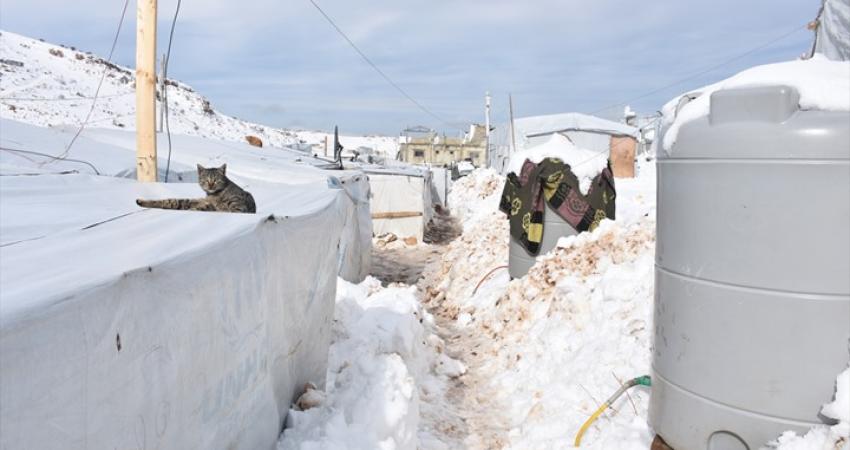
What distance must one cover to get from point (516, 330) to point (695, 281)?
3929 mm

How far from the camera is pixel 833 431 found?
2.60 m

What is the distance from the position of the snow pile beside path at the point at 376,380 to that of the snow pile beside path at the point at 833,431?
203cm

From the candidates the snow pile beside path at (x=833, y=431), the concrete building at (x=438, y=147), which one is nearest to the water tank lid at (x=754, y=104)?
the snow pile beside path at (x=833, y=431)

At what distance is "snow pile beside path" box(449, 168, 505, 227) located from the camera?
17897mm

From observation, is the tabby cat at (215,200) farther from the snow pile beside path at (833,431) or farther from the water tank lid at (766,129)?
the snow pile beside path at (833,431)

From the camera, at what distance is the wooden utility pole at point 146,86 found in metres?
4.47

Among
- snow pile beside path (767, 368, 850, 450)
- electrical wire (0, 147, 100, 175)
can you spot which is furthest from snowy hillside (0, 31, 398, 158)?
snow pile beside path (767, 368, 850, 450)

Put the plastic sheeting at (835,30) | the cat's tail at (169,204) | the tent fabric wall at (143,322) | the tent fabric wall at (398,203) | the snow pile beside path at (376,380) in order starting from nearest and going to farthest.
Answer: the tent fabric wall at (143,322)
the snow pile beside path at (376,380)
the cat's tail at (169,204)
the plastic sheeting at (835,30)
the tent fabric wall at (398,203)

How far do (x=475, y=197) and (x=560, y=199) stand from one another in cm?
1432

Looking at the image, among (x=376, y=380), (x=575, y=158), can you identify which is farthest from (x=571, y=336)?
(x=575, y=158)

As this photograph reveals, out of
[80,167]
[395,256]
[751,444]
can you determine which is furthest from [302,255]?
[395,256]

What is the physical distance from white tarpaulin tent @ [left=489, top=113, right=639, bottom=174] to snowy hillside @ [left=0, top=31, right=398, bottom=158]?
11913 mm

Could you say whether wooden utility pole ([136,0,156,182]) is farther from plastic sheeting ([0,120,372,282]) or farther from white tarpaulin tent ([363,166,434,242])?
white tarpaulin tent ([363,166,434,242])

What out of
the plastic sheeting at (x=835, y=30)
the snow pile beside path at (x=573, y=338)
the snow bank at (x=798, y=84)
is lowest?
the snow pile beside path at (x=573, y=338)
